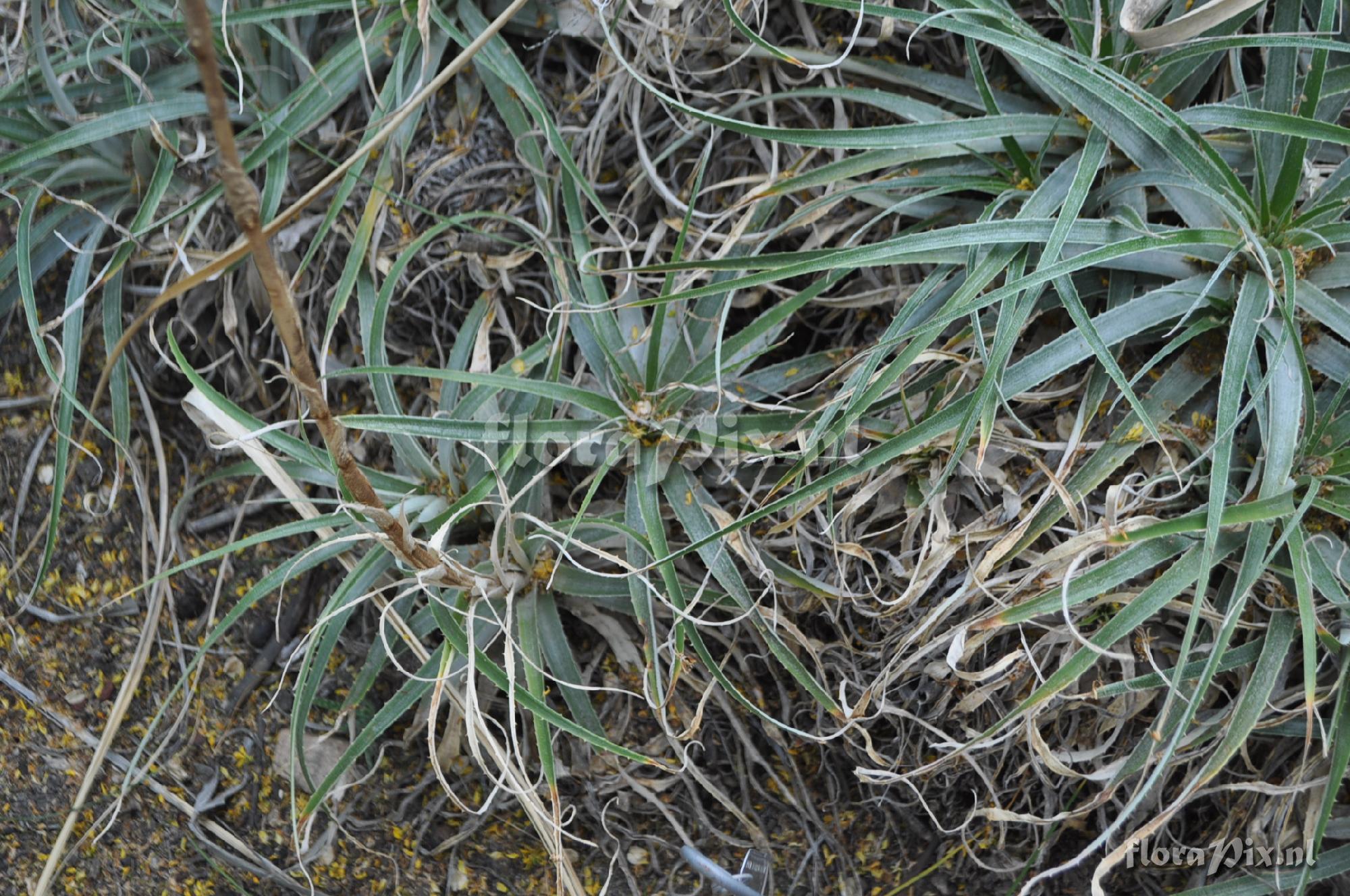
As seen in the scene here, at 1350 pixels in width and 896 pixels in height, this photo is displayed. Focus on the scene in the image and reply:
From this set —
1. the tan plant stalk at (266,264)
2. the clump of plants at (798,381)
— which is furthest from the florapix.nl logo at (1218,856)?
the tan plant stalk at (266,264)

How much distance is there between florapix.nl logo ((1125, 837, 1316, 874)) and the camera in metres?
0.95

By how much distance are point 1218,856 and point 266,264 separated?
97 centimetres

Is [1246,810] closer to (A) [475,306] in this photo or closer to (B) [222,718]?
(A) [475,306]

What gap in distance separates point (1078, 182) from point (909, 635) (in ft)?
1.33

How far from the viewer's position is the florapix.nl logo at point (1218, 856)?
37.4 inches

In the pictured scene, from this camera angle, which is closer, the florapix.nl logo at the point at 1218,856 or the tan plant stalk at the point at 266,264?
the tan plant stalk at the point at 266,264

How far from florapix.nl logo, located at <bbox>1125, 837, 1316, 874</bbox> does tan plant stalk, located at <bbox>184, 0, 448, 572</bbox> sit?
0.73m

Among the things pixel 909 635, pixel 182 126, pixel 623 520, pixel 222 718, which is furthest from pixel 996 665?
pixel 182 126

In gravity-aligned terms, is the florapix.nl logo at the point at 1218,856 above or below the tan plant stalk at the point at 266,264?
below

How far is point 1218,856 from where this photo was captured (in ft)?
3.19

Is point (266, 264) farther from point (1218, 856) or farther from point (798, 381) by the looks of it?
point (1218, 856)

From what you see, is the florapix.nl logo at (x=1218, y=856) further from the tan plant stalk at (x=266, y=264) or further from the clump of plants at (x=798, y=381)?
the tan plant stalk at (x=266, y=264)

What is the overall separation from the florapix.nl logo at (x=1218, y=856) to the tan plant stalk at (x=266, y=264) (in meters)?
0.73

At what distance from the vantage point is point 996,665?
88 cm
